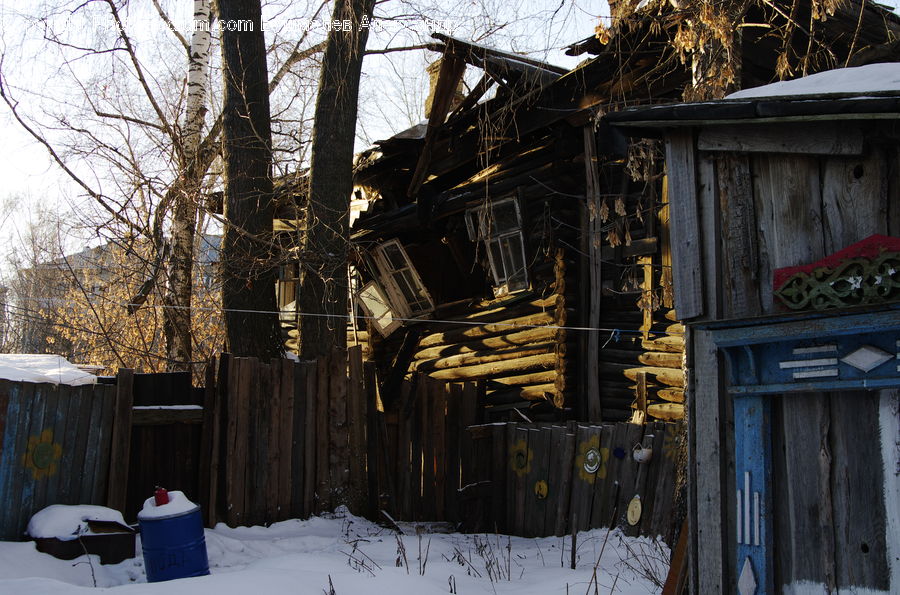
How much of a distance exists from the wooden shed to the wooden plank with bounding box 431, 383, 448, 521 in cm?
625

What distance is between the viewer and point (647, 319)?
1080cm

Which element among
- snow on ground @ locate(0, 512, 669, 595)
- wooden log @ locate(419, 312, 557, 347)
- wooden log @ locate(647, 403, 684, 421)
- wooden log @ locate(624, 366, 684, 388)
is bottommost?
snow on ground @ locate(0, 512, 669, 595)

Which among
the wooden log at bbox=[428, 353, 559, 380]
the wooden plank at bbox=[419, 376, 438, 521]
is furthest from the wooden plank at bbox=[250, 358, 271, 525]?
the wooden log at bbox=[428, 353, 559, 380]

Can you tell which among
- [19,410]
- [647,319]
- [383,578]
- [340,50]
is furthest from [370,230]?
[383,578]

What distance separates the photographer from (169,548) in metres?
6.14

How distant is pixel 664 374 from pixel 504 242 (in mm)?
3475

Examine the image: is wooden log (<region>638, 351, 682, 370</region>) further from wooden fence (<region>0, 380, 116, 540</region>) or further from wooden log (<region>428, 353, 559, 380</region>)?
wooden fence (<region>0, 380, 116, 540</region>)

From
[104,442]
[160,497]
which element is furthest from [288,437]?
[160,497]

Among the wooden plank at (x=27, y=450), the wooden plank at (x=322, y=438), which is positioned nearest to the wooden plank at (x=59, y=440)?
the wooden plank at (x=27, y=450)

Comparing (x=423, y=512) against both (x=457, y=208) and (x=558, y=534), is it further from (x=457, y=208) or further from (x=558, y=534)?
(x=457, y=208)

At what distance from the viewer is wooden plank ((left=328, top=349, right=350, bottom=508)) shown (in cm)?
906

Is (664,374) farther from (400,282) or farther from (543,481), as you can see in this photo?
(400,282)

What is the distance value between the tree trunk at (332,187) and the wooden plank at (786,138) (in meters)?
6.25

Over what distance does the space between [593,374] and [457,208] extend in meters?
3.69
